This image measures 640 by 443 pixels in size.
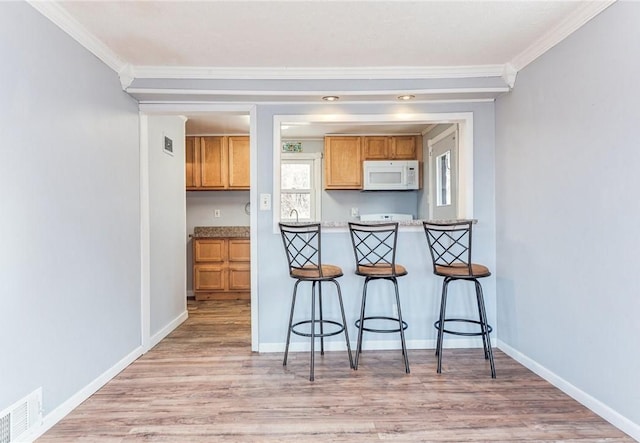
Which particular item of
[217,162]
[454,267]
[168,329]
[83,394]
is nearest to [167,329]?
[168,329]

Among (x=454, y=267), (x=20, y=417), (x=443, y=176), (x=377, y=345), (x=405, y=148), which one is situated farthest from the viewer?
(x=405, y=148)

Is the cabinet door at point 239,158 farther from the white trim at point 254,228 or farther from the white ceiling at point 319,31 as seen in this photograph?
the white ceiling at point 319,31

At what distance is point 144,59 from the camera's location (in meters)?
2.67

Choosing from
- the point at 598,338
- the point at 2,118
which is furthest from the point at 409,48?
the point at 2,118

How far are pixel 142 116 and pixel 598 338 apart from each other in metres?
3.38

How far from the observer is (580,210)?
2.15 meters

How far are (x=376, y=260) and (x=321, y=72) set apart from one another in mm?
1504

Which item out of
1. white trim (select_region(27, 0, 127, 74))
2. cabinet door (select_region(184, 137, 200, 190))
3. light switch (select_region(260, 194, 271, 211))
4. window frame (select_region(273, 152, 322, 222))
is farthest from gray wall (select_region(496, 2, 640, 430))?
cabinet door (select_region(184, 137, 200, 190))

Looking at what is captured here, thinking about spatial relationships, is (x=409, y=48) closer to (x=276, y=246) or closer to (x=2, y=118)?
(x=276, y=246)

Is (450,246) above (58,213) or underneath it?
underneath

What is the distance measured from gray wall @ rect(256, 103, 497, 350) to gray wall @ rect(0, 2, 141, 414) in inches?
39.5

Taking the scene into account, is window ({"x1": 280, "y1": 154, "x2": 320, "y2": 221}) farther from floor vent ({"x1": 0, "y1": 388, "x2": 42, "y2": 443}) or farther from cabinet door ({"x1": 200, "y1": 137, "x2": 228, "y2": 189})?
floor vent ({"x1": 0, "y1": 388, "x2": 42, "y2": 443})

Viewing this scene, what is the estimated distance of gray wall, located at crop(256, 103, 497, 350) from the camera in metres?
3.06

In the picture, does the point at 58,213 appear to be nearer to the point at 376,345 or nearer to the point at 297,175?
the point at 376,345
